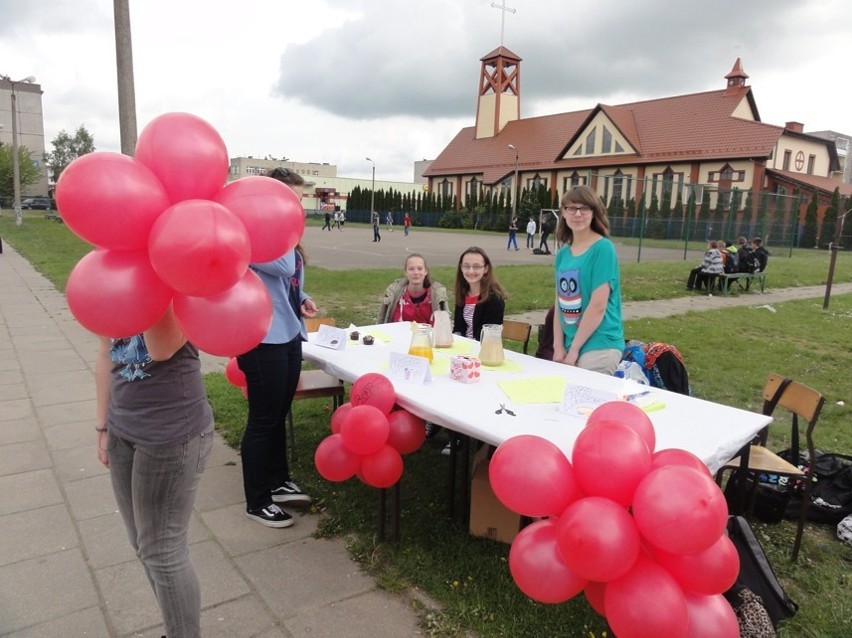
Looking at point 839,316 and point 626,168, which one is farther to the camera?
point 626,168

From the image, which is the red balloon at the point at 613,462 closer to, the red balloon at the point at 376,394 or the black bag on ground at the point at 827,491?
the red balloon at the point at 376,394

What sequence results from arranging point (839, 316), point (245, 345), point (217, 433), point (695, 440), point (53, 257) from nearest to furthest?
1. point (245, 345)
2. point (695, 440)
3. point (217, 433)
4. point (839, 316)
5. point (53, 257)

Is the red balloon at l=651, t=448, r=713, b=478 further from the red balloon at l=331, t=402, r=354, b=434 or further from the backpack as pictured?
the backpack

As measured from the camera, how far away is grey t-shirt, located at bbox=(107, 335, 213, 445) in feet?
5.68

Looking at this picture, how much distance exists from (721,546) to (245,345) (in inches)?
55.9

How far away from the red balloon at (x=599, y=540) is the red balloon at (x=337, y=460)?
1406 mm

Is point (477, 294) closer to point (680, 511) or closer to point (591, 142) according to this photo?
point (680, 511)

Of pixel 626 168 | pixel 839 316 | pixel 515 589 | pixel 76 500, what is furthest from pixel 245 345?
pixel 626 168

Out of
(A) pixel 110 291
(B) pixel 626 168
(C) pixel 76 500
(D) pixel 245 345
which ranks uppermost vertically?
(B) pixel 626 168

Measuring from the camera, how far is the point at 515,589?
2602 mm

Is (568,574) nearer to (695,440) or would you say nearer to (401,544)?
(695,440)

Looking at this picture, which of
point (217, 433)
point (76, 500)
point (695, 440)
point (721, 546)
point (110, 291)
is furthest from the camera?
point (217, 433)

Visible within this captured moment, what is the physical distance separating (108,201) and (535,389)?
2.10 m

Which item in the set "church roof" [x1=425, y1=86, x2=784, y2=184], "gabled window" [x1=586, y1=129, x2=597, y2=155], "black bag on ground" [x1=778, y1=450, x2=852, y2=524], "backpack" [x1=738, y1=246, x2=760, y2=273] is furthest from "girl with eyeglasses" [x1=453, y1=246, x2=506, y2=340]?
"gabled window" [x1=586, y1=129, x2=597, y2=155]
